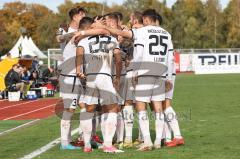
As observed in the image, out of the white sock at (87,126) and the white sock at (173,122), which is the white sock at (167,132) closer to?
the white sock at (173,122)

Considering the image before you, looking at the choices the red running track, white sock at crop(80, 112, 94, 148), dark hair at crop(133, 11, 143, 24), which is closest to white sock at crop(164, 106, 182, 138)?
white sock at crop(80, 112, 94, 148)

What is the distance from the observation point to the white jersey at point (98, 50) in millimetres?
9500

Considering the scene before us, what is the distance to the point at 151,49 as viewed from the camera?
386 inches

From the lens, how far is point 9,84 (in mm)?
24984

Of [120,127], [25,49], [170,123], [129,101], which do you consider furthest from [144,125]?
[25,49]

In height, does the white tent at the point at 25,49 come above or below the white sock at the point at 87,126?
above

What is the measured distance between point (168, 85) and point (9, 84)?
15.7 meters

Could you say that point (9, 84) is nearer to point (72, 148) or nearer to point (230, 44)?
point (72, 148)

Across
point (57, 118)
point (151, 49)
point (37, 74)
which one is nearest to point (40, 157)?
point (151, 49)

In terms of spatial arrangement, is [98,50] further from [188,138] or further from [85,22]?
[188,138]

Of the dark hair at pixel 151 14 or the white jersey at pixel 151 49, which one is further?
the dark hair at pixel 151 14

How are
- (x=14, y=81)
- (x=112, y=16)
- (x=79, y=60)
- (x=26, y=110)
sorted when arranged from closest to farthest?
(x=79, y=60) → (x=112, y=16) → (x=26, y=110) → (x=14, y=81)

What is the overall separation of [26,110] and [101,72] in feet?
34.1

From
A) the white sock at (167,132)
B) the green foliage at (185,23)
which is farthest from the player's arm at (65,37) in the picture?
the green foliage at (185,23)
